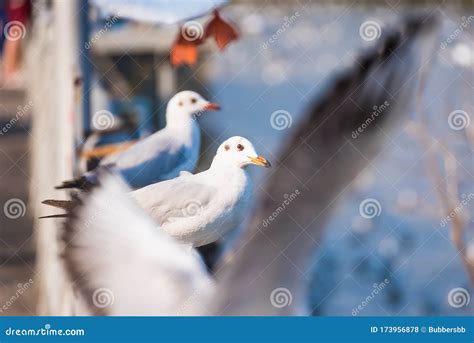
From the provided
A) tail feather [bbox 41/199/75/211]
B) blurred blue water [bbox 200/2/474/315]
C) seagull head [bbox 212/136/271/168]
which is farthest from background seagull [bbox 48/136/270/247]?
tail feather [bbox 41/199/75/211]

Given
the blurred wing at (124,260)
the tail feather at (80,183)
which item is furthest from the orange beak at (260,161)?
the tail feather at (80,183)

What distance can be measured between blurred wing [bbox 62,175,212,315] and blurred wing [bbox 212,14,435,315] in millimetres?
128

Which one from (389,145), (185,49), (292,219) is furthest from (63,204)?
(389,145)

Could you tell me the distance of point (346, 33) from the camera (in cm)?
315

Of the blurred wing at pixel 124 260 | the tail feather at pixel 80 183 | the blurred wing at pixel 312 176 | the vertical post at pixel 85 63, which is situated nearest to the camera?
the blurred wing at pixel 312 176

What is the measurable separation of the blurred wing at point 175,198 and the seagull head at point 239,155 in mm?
96

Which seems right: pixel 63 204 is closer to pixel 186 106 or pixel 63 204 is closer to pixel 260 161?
pixel 186 106

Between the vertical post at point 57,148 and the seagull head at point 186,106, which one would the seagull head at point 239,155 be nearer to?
the seagull head at point 186,106

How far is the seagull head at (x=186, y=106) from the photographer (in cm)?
309

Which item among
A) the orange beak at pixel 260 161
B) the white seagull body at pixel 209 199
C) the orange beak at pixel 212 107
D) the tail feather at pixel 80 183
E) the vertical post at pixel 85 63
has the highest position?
the vertical post at pixel 85 63

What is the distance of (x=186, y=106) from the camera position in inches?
122

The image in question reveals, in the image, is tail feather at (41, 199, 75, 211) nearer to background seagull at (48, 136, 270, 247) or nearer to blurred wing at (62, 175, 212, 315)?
blurred wing at (62, 175, 212, 315)

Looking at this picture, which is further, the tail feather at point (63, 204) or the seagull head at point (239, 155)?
the tail feather at point (63, 204)
